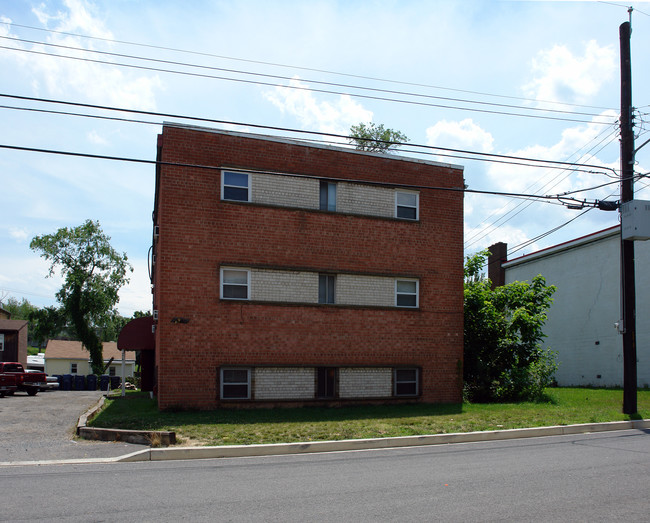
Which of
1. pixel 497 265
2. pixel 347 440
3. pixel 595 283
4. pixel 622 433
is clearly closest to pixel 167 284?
pixel 347 440

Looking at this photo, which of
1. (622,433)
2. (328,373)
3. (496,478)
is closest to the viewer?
(496,478)

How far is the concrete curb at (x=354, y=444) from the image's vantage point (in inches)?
399

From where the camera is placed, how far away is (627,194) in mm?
15859

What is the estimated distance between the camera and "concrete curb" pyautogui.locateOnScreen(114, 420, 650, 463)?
33.3 ft

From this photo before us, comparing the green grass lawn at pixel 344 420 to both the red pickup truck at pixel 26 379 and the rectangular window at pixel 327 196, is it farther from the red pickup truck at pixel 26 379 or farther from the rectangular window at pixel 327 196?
the red pickup truck at pixel 26 379

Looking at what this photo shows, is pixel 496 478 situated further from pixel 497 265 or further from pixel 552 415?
pixel 497 265

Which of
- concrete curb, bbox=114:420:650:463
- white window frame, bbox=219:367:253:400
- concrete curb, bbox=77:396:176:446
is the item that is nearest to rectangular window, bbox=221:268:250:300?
white window frame, bbox=219:367:253:400

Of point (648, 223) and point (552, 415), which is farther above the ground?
point (648, 223)

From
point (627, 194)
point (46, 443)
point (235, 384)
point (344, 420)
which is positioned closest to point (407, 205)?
point (627, 194)

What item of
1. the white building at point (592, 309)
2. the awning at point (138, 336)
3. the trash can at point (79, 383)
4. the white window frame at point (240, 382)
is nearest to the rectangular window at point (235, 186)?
the white window frame at point (240, 382)

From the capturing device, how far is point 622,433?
13.0 meters

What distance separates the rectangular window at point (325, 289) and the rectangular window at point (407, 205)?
3.15m

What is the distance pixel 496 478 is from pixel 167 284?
1036 centimetres

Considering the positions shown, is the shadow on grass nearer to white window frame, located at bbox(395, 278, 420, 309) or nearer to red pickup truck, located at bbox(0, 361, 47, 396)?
white window frame, located at bbox(395, 278, 420, 309)
